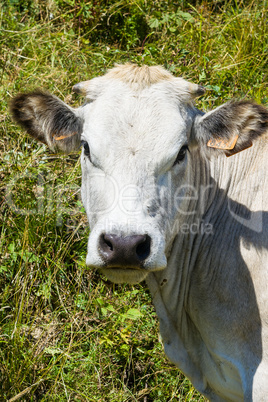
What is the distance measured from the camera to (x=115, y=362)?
645 centimetres

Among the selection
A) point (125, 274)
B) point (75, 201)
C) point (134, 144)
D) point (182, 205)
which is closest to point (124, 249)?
point (125, 274)

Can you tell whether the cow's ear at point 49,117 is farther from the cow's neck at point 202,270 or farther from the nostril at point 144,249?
the nostril at point 144,249

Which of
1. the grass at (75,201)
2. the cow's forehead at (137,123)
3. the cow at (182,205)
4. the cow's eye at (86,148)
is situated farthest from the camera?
the grass at (75,201)

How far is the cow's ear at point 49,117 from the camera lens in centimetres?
486

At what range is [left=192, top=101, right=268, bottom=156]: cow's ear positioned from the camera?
14.8 feet

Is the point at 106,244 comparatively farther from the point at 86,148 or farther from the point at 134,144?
the point at 86,148

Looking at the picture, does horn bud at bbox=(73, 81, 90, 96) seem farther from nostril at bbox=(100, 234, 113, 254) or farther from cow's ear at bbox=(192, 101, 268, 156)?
nostril at bbox=(100, 234, 113, 254)

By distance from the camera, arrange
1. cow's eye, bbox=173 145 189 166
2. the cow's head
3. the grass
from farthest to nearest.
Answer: the grass, cow's eye, bbox=173 145 189 166, the cow's head

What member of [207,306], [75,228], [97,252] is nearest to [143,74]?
[97,252]

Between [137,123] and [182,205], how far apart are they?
2.70ft

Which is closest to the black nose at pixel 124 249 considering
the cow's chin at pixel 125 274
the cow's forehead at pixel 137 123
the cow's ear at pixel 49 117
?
the cow's chin at pixel 125 274

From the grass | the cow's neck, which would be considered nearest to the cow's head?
the cow's neck

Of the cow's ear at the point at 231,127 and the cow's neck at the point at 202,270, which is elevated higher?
the cow's ear at the point at 231,127

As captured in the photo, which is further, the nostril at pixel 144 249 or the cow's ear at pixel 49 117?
the cow's ear at pixel 49 117
